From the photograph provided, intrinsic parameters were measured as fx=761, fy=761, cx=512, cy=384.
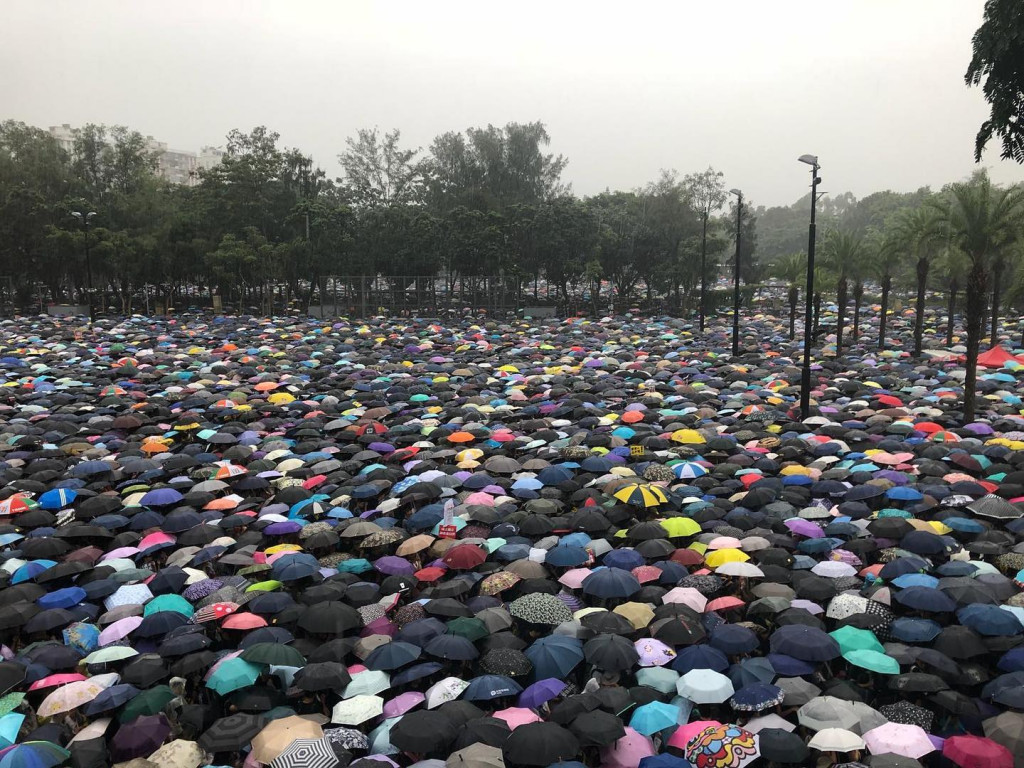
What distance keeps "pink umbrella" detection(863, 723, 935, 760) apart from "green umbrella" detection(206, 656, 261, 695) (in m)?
6.95

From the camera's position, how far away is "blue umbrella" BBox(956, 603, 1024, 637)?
30.8 ft

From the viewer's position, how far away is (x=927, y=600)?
10.1 m

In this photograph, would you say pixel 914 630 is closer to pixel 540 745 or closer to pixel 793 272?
pixel 540 745

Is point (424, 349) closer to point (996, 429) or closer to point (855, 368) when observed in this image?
point (855, 368)

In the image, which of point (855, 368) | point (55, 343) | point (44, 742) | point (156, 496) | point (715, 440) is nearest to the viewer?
point (44, 742)

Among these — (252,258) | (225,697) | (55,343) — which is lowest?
(225,697)

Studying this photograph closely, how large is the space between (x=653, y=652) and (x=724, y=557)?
296cm

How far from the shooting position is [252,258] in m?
50.9

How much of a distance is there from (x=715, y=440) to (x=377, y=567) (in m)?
9.36

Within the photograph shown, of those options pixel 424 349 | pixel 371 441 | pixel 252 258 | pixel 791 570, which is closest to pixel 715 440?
pixel 791 570

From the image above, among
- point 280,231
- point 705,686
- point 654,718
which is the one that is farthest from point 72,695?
point 280,231

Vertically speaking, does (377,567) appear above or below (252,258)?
below

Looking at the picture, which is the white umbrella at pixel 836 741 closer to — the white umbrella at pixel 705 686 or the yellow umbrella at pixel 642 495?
the white umbrella at pixel 705 686

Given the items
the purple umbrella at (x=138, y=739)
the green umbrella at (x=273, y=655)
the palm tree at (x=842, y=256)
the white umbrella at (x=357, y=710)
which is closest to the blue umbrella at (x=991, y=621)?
the white umbrella at (x=357, y=710)
